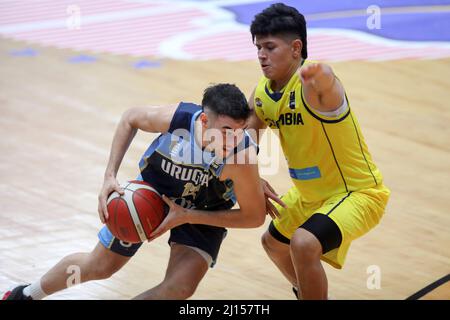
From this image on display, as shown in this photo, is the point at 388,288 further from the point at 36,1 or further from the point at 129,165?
the point at 36,1

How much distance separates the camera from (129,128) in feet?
16.9

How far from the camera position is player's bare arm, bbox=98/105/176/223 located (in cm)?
498

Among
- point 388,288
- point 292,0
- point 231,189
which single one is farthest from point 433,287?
point 292,0

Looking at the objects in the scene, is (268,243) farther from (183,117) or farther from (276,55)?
(276,55)

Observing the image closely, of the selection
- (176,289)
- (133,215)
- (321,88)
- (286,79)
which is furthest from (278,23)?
(176,289)

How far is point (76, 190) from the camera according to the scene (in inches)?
302

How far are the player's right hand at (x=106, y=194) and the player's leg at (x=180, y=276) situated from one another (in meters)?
0.49

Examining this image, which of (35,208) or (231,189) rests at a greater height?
(231,189)

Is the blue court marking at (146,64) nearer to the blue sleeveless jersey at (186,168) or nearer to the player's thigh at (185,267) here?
the blue sleeveless jersey at (186,168)

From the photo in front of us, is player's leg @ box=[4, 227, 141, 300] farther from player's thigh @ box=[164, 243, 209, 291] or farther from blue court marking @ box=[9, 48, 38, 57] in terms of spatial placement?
blue court marking @ box=[9, 48, 38, 57]

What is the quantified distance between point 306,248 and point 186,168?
81 cm

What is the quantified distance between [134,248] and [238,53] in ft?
22.5

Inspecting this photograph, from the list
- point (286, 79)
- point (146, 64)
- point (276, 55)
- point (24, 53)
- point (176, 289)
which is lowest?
point (146, 64)
